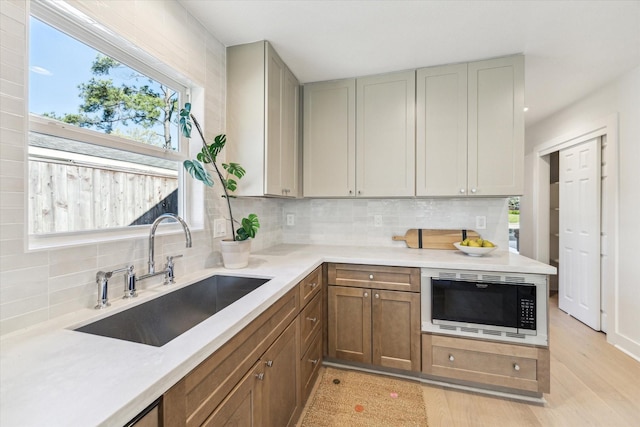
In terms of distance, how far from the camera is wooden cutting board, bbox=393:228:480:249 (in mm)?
2420

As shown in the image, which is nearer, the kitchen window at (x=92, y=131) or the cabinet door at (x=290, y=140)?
the kitchen window at (x=92, y=131)

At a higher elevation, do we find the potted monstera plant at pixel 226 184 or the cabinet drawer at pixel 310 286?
the potted monstera plant at pixel 226 184

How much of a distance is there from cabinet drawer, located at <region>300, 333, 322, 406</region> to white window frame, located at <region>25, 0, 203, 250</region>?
3.49 feet

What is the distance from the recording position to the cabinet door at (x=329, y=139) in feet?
7.95

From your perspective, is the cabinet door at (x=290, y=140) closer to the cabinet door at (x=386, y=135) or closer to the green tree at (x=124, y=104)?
the cabinet door at (x=386, y=135)

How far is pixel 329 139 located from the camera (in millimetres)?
2475

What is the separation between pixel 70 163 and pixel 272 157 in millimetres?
1112

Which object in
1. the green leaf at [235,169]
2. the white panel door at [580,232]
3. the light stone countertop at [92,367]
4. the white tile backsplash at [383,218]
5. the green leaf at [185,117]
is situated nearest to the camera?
the light stone countertop at [92,367]

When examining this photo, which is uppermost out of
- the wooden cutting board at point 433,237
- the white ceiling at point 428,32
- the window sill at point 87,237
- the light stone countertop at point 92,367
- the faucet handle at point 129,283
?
the white ceiling at point 428,32

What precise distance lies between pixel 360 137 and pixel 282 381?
1.90 m

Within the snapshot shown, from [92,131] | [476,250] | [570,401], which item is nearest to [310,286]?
[476,250]

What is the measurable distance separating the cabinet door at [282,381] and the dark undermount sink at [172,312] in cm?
34

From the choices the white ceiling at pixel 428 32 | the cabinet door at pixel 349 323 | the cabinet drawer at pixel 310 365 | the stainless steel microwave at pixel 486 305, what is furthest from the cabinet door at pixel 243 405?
the white ceiling at pixel 428 32

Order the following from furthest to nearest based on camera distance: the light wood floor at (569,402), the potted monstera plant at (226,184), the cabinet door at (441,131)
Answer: the cabinet door at (441,131), the light wood floor at (569,402), the potted monstera plant at (226,184)
